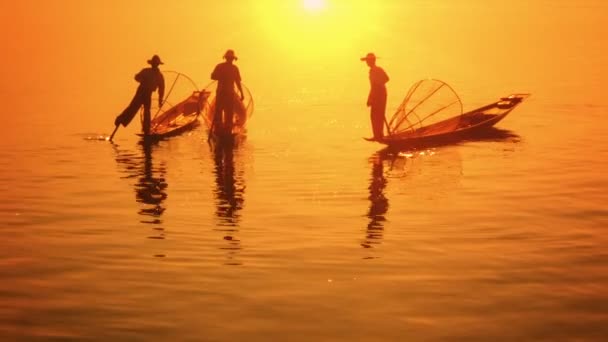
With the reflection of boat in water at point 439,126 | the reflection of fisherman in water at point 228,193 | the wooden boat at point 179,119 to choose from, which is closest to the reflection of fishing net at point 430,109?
the reflection of boat in water at point 439,126

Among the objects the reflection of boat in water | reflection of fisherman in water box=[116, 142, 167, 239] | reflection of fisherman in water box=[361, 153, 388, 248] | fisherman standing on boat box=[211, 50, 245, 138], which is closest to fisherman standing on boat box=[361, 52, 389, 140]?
the reflection of boat in water

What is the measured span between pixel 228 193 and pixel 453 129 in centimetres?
740

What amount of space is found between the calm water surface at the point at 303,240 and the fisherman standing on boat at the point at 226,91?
2.03ft

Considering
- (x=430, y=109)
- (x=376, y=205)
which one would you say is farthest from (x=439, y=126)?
(x=430, y=109)

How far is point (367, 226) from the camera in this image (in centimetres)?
1135

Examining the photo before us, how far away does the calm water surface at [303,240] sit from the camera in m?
→ 7.86

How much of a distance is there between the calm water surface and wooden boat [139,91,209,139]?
0.43m

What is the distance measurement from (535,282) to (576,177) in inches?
252

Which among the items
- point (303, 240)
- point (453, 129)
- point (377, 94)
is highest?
point (377, 94)

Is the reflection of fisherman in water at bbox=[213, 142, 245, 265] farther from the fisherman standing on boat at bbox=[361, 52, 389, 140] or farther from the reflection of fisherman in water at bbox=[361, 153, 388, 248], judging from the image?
the fisherman standing on boat at bbox=[361, 52, 389, 140]

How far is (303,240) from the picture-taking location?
421 inches

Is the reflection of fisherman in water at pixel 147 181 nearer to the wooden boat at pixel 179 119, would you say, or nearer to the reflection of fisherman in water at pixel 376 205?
the wooden boat at pixel 179 119

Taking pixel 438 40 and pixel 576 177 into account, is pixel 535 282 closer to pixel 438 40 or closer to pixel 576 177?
pixel 576 177

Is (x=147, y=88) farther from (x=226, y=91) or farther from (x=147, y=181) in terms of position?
(x=147, y=181)
